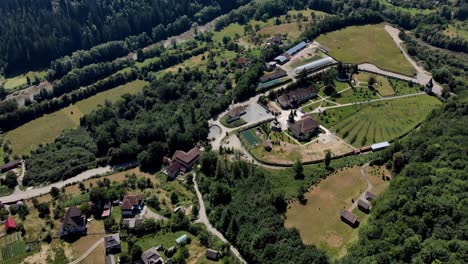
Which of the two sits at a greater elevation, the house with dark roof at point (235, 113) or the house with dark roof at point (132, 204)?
the house with dark roof at point (235, 113)

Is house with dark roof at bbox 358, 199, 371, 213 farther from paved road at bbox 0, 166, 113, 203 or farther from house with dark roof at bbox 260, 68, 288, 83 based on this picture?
paved road at bbox 0, 166, 113, 203

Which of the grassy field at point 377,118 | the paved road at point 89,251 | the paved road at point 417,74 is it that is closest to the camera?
the paved road at point 89,251

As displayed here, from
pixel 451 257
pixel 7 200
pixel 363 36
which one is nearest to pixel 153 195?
pixel 7 200

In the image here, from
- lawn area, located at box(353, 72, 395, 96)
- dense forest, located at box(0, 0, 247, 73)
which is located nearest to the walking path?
lawn area, located at box(353, 72, 395, 96)

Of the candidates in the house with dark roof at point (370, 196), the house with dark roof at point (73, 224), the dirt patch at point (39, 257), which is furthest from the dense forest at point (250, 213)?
the dirt patch at point (39, 257)

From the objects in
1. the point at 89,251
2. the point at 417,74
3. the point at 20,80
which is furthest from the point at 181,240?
the point at 20,80

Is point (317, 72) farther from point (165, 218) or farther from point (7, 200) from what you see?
point (7, 200)

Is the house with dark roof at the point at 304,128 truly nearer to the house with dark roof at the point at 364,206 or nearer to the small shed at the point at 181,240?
the house with dark roof at the point at 364,206
